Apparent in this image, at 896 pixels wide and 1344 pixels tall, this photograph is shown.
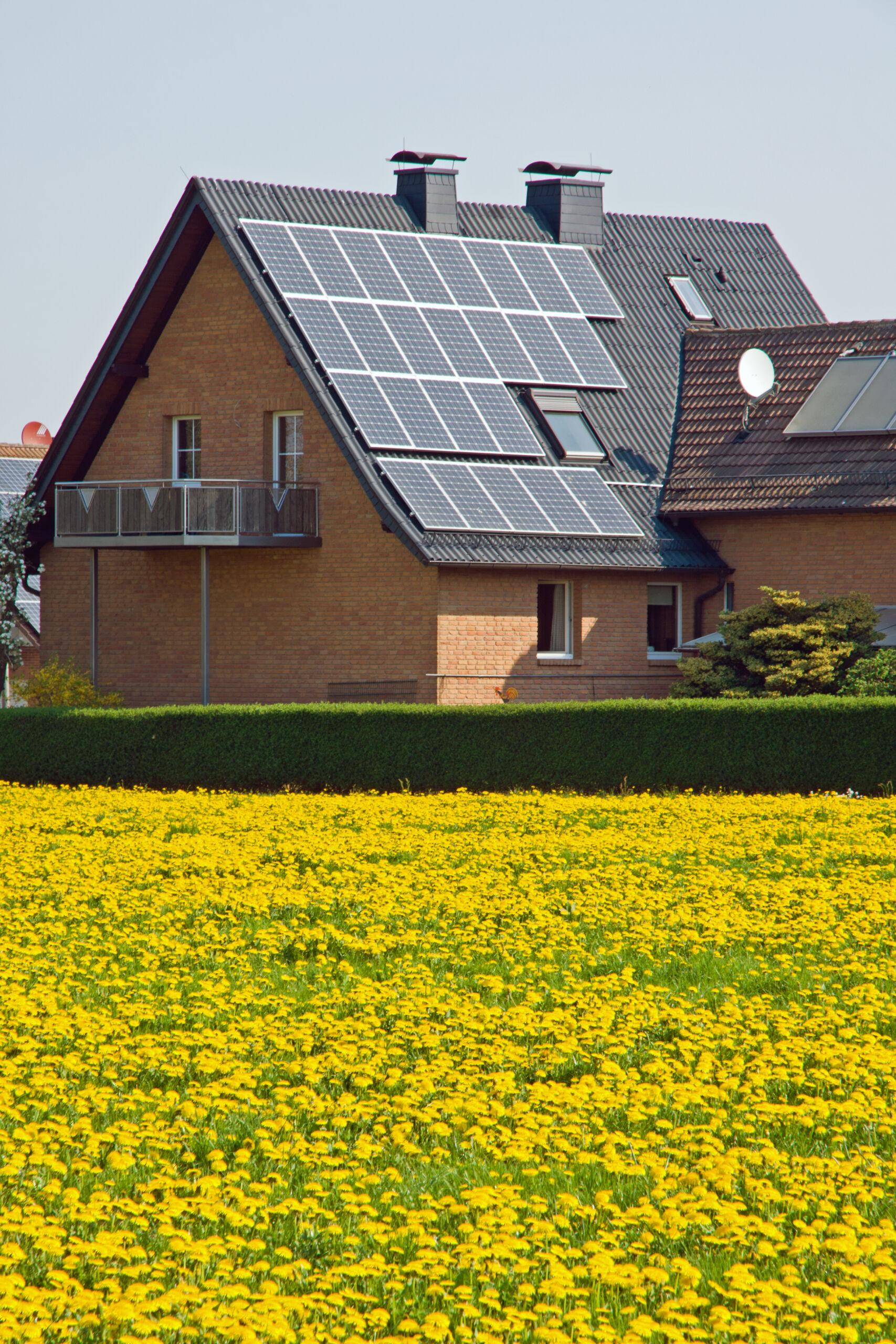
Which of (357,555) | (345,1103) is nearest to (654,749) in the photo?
(357,555)

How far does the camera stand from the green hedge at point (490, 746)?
21.6 m

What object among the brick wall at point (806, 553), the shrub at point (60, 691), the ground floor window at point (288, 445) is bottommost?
the shrub at point (60, 691)

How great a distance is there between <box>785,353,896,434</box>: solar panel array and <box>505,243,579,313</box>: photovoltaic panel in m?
5.24

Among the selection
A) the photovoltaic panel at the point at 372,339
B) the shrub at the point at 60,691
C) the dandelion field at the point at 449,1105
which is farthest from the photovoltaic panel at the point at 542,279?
the dandelion field at the point at 449,1105

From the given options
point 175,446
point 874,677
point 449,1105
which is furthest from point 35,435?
point 449,1105

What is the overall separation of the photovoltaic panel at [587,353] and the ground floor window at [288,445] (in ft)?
17.9

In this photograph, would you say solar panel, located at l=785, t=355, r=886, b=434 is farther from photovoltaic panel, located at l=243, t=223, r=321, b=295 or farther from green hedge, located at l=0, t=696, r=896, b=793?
green hedge, located at l=0, t=696, r=896, b=793

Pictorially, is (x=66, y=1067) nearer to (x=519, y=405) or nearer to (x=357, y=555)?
(x=357, y=555)

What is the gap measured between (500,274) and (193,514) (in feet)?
27.1

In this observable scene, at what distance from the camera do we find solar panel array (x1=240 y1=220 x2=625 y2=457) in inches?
1137

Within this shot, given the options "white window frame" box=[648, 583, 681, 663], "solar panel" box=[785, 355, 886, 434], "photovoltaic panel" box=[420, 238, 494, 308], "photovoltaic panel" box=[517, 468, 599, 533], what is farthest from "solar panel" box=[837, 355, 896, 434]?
"photovoltaic panel" box=[420, 238, 494, 308]

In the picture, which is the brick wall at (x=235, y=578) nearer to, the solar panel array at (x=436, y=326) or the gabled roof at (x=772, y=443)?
the solar panel array at (x=436, y=326)

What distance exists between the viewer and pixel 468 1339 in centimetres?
504

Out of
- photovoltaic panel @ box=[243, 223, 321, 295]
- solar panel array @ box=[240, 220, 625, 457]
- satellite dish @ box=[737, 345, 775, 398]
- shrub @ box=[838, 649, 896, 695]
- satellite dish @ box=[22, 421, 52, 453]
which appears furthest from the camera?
satellite dish @ box=[22, 421, 52, 453]
